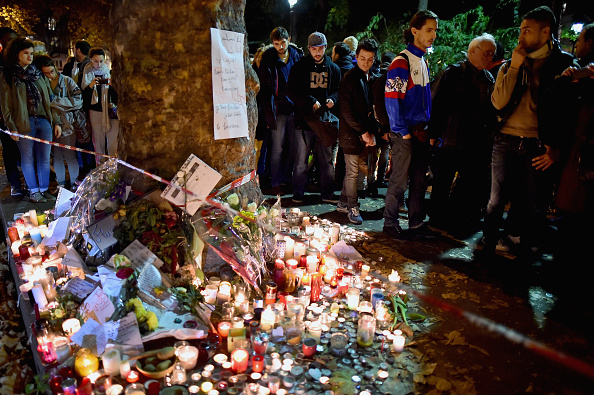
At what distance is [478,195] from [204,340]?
404 cm

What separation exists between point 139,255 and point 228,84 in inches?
67.0

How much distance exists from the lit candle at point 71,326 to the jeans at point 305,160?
3.92 m

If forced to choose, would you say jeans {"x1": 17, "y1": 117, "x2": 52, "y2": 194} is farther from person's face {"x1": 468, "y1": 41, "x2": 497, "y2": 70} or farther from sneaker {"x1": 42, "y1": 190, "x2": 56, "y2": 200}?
person's face {"x1": 468, "y1": 41, "x2": 497, "y2": 70}

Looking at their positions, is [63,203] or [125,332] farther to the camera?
[63,203]

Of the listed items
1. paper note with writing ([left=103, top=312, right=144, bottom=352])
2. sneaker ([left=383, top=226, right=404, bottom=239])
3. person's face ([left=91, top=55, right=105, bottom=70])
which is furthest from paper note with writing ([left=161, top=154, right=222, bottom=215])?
person's face ([left=91, top=55, right=105, bottom=70])

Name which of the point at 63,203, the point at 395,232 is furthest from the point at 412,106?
the point at 63,203

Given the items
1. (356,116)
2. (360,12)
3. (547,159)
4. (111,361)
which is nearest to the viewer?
(111,361)

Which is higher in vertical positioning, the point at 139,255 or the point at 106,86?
the point at 106,86

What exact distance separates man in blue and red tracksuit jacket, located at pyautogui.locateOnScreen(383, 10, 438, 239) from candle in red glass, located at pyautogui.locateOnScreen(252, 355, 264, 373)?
114 inches

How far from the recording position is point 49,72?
593cm

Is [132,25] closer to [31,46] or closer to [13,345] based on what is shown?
[13,345]

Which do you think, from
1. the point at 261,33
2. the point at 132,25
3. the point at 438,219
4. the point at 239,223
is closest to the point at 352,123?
the point at 438,219

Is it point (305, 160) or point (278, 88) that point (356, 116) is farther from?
point (278, 88)

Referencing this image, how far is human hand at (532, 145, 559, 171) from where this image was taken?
147 inches
